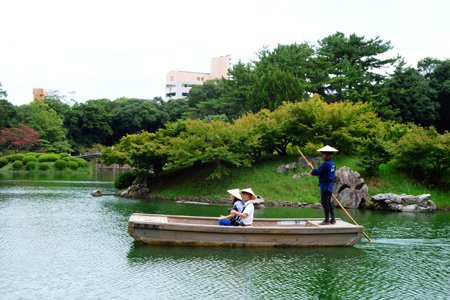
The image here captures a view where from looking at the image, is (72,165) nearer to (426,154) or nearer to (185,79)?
(426,154)

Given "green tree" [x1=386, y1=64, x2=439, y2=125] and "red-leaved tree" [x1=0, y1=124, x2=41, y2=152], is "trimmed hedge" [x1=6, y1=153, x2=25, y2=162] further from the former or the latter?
"green tree" [x1=386, y1=64, x2=439, y2=125]

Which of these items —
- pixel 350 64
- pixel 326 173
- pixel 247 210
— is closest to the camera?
pixel 247 210

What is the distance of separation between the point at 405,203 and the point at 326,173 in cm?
1270

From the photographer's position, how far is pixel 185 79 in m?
122

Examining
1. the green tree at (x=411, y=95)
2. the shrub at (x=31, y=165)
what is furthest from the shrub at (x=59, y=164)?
the green tree at (x=411, y=95)

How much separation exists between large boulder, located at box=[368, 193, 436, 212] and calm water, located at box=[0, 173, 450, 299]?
22.8 feet

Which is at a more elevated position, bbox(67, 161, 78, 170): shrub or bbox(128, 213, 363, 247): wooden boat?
bbox(67, 161, 78, 170): shrub

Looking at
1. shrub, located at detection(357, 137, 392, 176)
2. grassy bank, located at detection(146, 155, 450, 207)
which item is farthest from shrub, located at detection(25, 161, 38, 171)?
shrub, located at detection(357, 137, 392, 176)

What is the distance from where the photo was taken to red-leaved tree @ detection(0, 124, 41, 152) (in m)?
58.7

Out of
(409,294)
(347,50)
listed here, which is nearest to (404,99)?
(347,50)

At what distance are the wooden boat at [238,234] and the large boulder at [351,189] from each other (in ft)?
40.4

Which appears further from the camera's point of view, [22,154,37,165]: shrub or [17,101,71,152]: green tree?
[17,101,71,152]: green tree

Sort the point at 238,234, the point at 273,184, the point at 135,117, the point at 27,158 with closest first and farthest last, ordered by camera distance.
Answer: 1. the point at 238,234
2. the point at 273,184
3. the point at 27,158
4. the point at 135,117

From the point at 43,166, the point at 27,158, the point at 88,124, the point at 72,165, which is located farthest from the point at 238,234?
the point at 88,124
